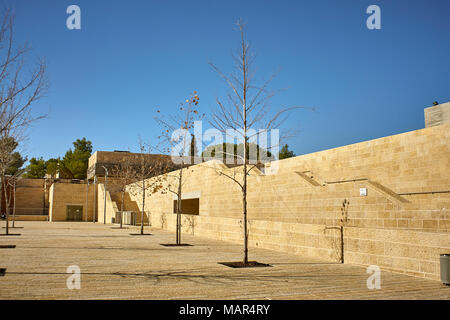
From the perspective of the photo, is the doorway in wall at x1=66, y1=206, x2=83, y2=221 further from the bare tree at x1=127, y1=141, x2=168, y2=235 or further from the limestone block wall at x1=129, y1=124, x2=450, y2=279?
the limestone block wall at x1=129, y1=124, x2=450, y2=279

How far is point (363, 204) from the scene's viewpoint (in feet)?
52.4

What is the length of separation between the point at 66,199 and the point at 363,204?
47.9 meters

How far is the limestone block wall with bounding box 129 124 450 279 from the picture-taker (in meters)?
10.5

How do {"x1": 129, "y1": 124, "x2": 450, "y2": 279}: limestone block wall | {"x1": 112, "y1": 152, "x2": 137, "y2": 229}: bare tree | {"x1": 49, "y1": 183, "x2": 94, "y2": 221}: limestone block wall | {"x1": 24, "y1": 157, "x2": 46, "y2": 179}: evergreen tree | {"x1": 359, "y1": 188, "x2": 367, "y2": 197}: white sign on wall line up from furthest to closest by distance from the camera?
{"x1": 24, "y1": 157, "x2": 46, "y2": 179}: evergreen tree
{"x1": 49, "y1": 183, "x2": 94, "y2": 221}: limestone block wall
{"x1": 112, "y1": 152, "x2": 137, "y2": 229}: bare tree
{"x1": 359, "y1": 188, "x2": 367, "y2": 197}: white sign on wall
{"x1": 129, "y1": 124, "x2": 450, "y2": 279}: limestone block wall

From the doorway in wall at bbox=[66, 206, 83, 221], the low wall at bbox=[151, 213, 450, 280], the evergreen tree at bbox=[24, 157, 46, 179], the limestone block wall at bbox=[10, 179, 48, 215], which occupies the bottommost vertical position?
the doorway in wall at bbox=[66, 206, 83, 221]

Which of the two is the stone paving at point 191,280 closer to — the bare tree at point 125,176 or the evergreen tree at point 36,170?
the bare tree at point 125,176

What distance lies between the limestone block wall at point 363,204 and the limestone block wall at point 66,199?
33.7 metres

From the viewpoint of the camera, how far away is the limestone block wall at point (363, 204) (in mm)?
10539

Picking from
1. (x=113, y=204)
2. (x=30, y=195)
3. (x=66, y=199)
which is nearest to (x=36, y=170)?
(x=30, y=195)

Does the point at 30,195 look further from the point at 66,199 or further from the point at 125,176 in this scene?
the point at 125,176

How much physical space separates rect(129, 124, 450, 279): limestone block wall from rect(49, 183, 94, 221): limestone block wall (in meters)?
33.7

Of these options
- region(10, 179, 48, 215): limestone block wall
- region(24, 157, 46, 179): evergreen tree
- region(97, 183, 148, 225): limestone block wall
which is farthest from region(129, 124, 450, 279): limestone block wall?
region(24, 157, 46, 179): evergreen tree
